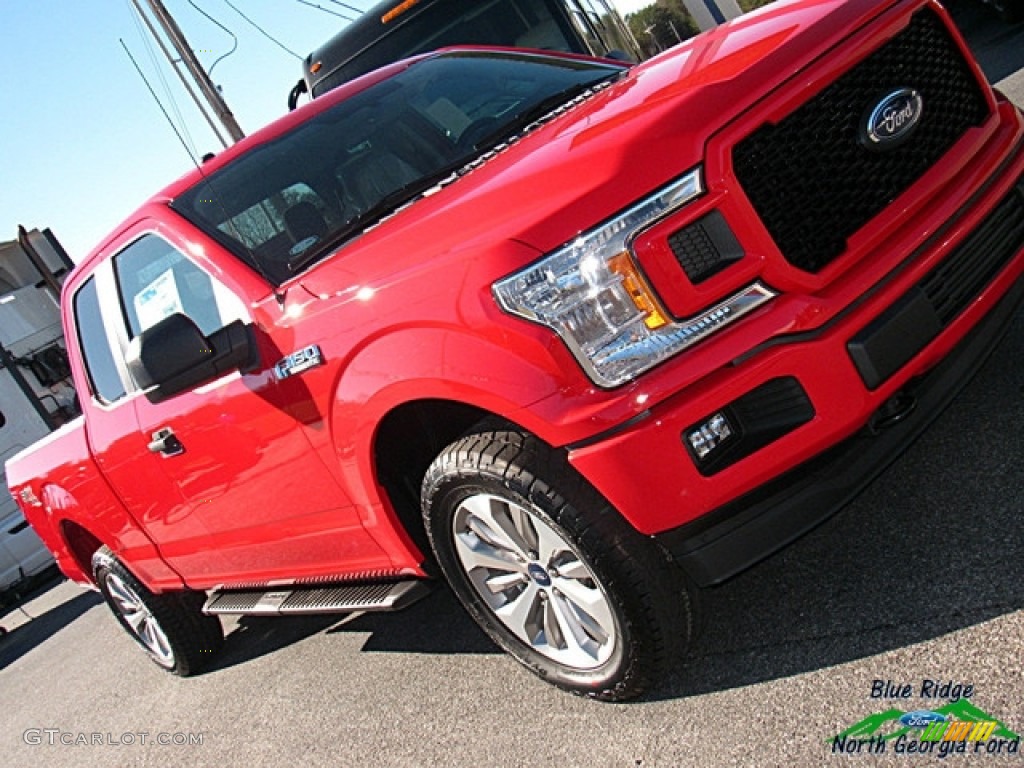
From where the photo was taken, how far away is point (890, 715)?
7.19ft

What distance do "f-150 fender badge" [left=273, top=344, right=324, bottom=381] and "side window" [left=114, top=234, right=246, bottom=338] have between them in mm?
274

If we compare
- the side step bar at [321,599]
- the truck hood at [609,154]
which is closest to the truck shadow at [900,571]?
the side step bar at [321,599]

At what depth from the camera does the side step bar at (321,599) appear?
3127 mm

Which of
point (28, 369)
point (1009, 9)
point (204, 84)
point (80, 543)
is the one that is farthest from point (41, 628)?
point (28, 369)

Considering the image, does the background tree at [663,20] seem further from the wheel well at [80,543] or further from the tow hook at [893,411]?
the tow hook at [893,411]

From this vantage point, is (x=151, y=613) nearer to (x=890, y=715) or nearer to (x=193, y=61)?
(x=890, y=715)

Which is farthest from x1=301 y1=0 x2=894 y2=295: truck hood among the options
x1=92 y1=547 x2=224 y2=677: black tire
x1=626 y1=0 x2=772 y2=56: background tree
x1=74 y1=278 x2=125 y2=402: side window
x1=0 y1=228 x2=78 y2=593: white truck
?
x1=626 y1=0 x2=772 y2=56: background tree

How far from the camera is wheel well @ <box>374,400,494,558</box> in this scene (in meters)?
2.84

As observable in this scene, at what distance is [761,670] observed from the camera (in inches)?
A: 103

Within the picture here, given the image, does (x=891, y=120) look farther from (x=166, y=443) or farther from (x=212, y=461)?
(x=166, y=443)

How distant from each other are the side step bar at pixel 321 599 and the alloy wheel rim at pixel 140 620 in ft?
2.48

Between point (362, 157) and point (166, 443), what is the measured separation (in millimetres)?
1331

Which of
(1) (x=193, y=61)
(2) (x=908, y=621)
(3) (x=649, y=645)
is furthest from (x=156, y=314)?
(1) (x=193, y=61)

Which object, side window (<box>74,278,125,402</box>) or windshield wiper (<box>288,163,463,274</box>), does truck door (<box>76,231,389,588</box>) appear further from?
windshield wiper (<box>288,163,463,274</box>)
